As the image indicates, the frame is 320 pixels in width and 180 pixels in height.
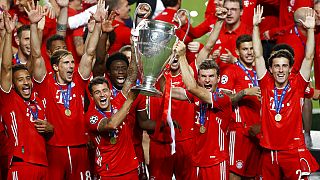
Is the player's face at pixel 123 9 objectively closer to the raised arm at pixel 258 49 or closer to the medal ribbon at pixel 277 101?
the raised arm at pixel 258 49

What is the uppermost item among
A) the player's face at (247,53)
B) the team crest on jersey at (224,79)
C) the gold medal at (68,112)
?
the player's face at (247,53)

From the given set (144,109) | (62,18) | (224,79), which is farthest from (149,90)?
(62,18)

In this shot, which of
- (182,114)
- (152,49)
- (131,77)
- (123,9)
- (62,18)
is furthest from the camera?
(123,9)

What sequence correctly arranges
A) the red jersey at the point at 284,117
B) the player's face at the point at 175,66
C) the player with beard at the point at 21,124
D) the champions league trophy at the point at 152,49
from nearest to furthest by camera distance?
the champions league trophy at the point at 152,49 < the player with beard at the point at 21,124 < the red jersey at the point at 284,117 < the player's face at the point at 175,66

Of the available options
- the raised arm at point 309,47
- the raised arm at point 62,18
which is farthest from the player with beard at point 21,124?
the raised arm at point 309,47

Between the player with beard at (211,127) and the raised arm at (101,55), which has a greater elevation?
the raised arm at (101,55)

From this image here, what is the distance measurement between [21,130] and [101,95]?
90 cm

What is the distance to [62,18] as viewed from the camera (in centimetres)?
1077

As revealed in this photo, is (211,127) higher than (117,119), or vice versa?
(117,119)

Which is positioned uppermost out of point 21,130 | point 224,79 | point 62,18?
point 62,18

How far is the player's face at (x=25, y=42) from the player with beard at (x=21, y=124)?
86cm

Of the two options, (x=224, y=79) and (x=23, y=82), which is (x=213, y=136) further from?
(x=23, y=82)

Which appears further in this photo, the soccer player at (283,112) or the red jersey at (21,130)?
the soccer player at (283,112)

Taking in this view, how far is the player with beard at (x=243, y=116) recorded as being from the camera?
1039cm
